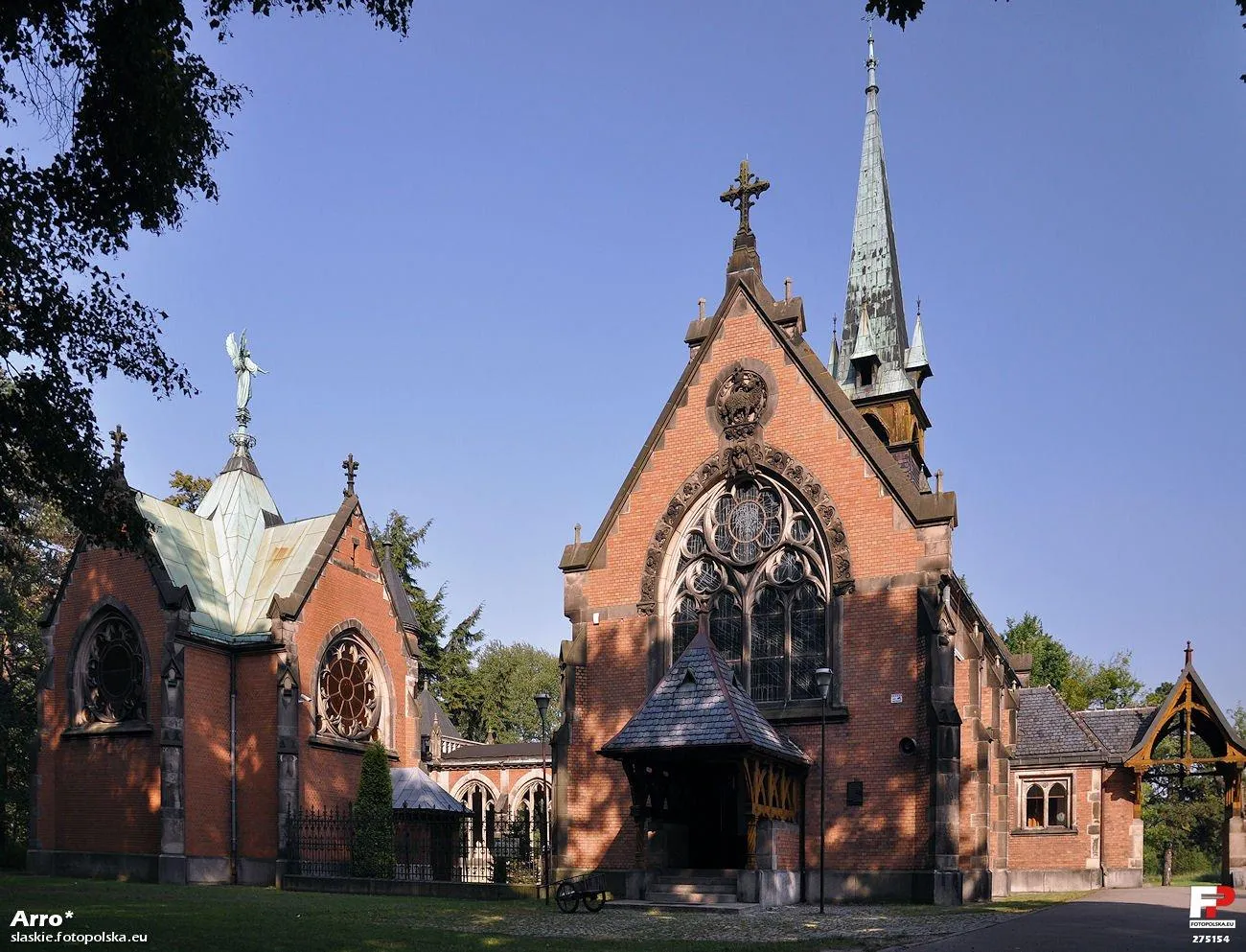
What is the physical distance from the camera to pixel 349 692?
1337 inches

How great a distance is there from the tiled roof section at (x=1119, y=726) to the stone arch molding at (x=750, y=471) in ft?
38.6

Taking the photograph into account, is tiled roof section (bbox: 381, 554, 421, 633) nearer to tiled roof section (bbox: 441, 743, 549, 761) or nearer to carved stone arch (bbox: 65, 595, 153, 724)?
carved stone arch (bbox: 65, 595, 153, 724)

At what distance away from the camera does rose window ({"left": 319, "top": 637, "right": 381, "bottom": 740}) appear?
109ft

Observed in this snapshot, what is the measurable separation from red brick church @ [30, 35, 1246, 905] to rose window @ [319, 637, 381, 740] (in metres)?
0.10

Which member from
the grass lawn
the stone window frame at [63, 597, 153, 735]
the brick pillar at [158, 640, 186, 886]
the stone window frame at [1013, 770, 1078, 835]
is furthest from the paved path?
the stone window frame at [63, 597, 153, 735]

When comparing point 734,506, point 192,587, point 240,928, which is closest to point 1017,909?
point 734,506

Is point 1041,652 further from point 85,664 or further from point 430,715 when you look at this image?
point 85,664

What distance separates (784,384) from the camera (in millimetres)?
27000

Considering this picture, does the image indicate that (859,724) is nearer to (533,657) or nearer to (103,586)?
(103,586)

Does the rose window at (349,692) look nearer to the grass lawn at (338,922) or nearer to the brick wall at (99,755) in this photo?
the brick wall at (99,755)

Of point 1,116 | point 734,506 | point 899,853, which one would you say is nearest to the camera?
point 1,116

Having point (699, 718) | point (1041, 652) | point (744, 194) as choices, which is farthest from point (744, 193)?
point (1041, 652)

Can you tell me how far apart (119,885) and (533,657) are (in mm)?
70246

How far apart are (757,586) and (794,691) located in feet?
8.18
